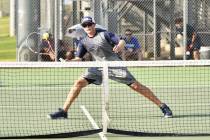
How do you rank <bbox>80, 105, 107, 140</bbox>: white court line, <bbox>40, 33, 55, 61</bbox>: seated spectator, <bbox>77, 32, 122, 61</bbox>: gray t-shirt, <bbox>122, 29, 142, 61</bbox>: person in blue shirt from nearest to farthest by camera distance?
<bbox>80, 105, 107, 140</bbox>: white court line → <bbox>77, 32, 122, 61</bbox>: gray t-shirt → <bbox>122, 29, 142, 61</bbox>: person in blue shirt → <bbox>40, 33, 55, 61</bbox>: seated spectator

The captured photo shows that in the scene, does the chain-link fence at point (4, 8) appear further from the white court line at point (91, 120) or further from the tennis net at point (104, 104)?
the white court line at point (91, 120)

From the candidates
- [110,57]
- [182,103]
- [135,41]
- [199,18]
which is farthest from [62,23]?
[110,57]

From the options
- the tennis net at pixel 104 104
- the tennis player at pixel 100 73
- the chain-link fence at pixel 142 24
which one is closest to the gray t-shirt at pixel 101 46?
the tennis player at pixel 100 73

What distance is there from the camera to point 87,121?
8516 mm

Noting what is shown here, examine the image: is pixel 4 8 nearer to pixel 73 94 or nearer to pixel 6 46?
pixel 6 46

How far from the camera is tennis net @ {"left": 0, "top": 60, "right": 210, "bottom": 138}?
25.0 feet

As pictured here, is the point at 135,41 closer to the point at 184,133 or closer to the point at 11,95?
the point at 11,95

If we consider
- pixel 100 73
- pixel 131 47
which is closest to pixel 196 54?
pixel 131 47

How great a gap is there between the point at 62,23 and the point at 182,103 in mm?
9247

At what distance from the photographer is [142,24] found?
71.1ft

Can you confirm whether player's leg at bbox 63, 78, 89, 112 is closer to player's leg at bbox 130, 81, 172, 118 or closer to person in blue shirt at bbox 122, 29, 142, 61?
player's leg at bbox 130, 81, 172, 118

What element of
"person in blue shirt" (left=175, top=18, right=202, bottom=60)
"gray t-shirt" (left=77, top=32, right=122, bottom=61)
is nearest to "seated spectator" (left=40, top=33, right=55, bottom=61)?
"person in blue shirt" (left=175, top=18, right=202, bottom=60)

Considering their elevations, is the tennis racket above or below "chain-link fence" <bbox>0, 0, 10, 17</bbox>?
below

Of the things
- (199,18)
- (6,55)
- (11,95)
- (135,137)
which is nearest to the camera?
(135,137)
